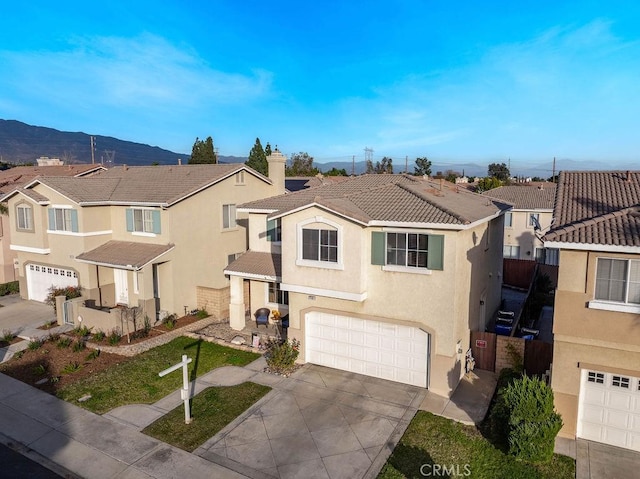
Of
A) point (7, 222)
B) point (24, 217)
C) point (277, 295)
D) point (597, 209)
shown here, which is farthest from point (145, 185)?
point (597, 209)

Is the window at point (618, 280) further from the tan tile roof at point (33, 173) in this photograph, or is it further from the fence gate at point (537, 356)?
the tan tile roof at point (33, 173)

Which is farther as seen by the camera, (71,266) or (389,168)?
(389,168)

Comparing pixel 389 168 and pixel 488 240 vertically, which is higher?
pixel 389 168

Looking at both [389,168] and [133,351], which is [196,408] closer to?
[133,351]

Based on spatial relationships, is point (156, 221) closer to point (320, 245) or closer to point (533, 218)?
point (320, 245)

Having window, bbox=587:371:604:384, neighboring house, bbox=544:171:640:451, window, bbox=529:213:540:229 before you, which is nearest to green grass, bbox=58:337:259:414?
neighboring house, bbox=544:171:640:451

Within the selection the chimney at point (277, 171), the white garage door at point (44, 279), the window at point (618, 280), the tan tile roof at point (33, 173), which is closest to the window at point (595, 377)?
the window at point (618, 280)

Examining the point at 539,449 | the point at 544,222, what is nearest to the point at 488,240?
the point at 539,449

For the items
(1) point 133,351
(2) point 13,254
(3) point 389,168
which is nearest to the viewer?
(1) point 133,351
